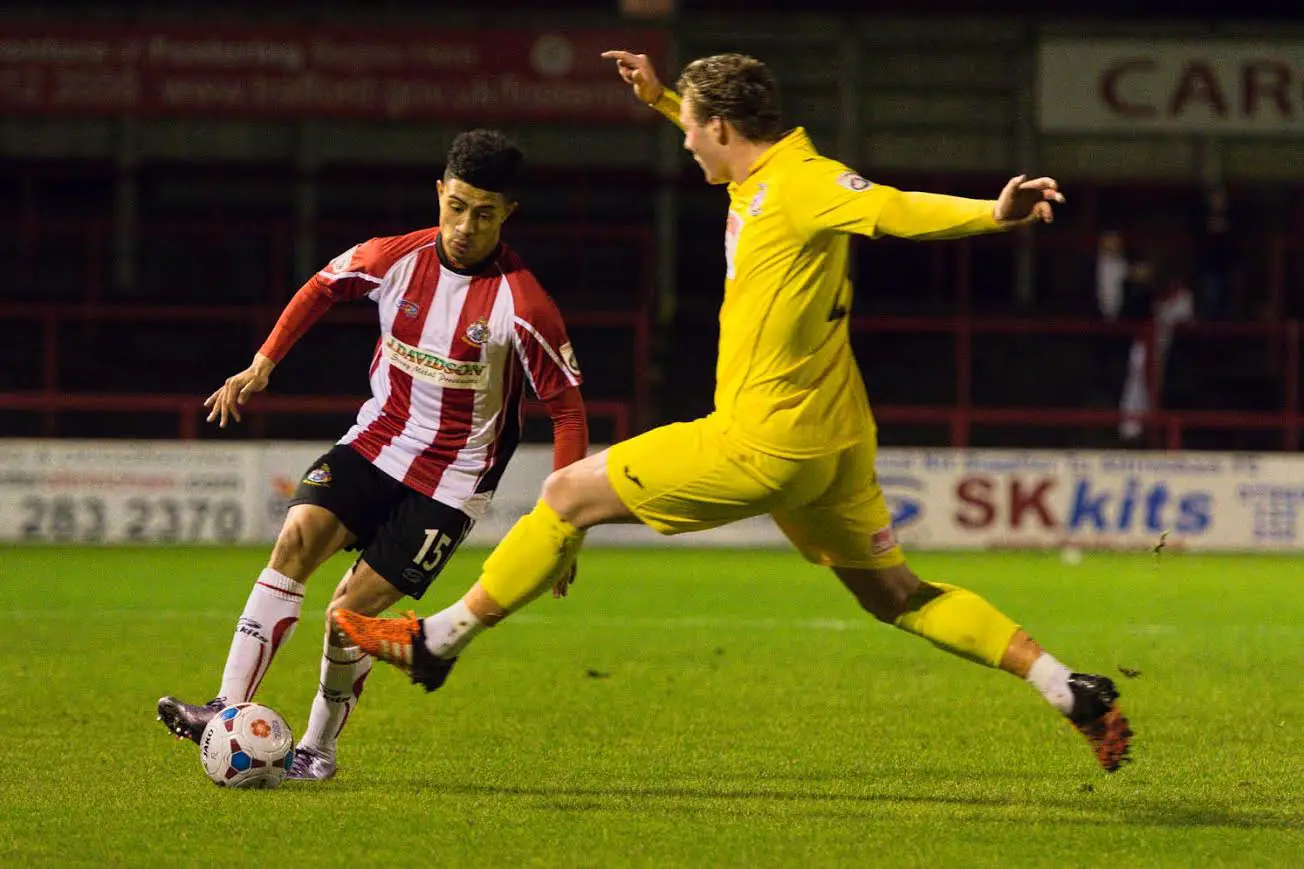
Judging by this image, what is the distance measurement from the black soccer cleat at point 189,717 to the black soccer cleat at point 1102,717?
269 centimetres

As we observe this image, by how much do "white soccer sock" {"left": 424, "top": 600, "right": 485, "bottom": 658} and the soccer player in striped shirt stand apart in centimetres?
64

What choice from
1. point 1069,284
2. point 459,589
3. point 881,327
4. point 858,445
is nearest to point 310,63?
point 881,327

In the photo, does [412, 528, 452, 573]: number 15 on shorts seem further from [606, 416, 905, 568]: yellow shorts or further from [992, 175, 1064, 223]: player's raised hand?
[992, 175, 1064, 223]: player's raised hand

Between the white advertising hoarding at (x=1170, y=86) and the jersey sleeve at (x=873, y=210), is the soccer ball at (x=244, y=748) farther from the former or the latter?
the white advertising hoarding at (x=1170, y=86)

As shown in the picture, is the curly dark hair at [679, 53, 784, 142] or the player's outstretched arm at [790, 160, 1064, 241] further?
the curly dark hair at [679, 53, 784, 142]

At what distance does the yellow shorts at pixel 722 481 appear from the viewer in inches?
237

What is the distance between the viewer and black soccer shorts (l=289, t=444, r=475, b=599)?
691 centimetres

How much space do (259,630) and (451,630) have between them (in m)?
0.94

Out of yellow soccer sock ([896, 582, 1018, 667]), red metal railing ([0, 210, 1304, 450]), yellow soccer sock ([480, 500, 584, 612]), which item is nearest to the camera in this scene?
yellow soccer sock ([480, 500, 584, 612])

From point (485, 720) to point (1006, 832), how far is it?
294cm

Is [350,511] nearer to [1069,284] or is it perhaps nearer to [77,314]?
[77,314]

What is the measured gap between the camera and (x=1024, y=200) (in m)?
5.55

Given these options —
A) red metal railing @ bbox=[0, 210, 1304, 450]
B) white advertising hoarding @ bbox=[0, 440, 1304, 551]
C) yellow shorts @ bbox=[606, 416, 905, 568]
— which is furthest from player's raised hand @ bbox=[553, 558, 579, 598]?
red metal railing @ bbox=[0, 210, 1304, 450]

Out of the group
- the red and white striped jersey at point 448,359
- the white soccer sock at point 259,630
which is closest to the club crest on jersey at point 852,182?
the red and white striped jersey at point 448,359
